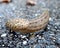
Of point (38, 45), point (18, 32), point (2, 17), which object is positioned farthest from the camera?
point (2, 17)

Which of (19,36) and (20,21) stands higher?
(20,21)

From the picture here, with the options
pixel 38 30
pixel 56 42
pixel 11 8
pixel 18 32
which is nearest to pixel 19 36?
pixel 18 32

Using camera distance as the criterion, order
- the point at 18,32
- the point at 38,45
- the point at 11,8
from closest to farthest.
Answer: the point at 38,45, the point at 18,32, the point at 11,8

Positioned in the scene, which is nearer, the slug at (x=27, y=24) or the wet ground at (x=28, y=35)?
the wet ground at (x=28, y=35)

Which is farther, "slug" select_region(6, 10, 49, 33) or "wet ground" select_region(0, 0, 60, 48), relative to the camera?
"slug" select_region(6, 10, 49, 33)

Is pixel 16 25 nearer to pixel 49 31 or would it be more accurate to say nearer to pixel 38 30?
pixel 38 30

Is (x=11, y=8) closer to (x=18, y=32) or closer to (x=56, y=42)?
(x=18, y=32)

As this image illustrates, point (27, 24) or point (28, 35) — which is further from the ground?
point (27, 24)

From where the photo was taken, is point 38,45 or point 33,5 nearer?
point 38,45
